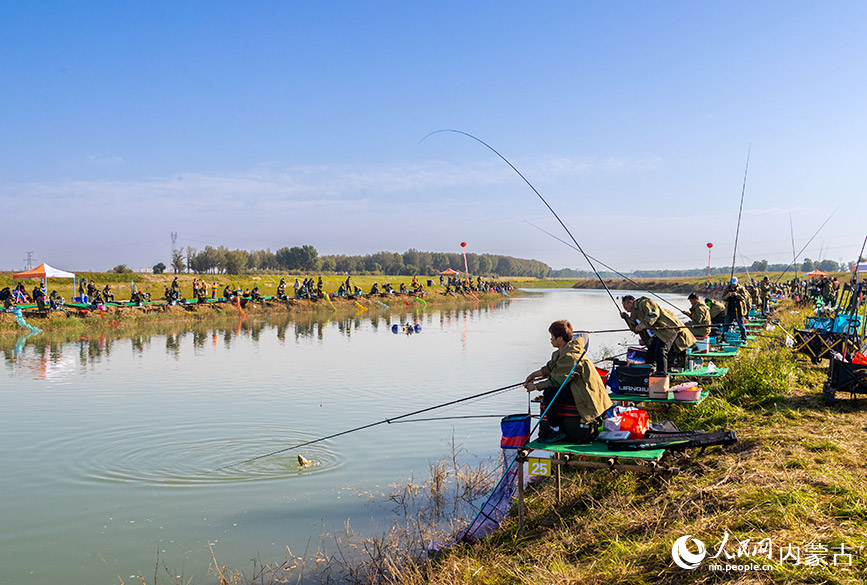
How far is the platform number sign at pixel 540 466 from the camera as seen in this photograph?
5.66 metres

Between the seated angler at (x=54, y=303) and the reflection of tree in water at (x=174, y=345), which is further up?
the seated angler at (x=54, y=303)

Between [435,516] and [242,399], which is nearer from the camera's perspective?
[435,516]

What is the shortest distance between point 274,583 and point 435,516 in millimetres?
2147

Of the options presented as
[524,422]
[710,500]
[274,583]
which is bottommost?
[274,583]

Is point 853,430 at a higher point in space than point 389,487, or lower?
higher

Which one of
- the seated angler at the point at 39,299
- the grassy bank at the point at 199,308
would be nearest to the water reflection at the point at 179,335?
the grassy bank at the point at 199,308

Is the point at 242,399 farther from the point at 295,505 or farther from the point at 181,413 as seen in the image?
the point at 295,505

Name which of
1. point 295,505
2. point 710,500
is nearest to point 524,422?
point 710,500

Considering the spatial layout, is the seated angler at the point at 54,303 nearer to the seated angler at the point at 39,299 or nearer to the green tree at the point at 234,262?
the seated angler at the point at 39,299

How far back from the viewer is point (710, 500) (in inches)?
201

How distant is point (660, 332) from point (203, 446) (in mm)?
7180

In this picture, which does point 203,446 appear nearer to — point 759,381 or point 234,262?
point 759,381

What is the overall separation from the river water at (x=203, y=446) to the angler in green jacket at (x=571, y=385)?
97.2 inches

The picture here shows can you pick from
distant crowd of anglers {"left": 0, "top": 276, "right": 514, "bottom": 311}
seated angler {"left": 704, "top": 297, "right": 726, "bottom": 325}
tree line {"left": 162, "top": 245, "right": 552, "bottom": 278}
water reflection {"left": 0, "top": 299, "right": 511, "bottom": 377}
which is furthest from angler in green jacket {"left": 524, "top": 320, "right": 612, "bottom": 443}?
tree line {"left": 162, "top": 245, "right": 552, "bottom": 278}
